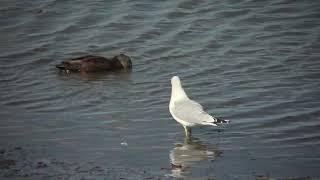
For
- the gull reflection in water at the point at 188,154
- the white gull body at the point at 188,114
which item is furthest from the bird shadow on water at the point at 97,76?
the gull reflection in water at the point at 188,154

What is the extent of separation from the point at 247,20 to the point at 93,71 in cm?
403

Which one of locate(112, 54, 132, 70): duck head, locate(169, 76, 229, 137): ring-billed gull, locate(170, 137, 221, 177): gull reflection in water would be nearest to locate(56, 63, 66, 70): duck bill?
locate(112, 54, 132, 70): duck head

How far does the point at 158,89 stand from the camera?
1098cm

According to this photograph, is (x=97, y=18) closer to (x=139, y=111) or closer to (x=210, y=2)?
(x=210, y=2)

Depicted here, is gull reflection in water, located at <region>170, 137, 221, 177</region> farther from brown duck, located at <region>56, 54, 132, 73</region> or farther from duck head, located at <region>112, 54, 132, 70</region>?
brown duck, located at <region>56, 54, 132, 73</region>

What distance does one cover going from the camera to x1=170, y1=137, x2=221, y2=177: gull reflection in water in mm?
6831

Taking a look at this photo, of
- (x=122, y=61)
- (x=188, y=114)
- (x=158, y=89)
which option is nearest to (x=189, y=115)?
(x=188, y=114)

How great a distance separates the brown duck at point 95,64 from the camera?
42.2 feet

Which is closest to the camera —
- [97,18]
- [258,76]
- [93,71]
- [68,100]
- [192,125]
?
[192,125]

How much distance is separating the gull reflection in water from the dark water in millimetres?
12

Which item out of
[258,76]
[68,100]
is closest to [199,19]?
[258,76]

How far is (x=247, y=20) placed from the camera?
1529 cm

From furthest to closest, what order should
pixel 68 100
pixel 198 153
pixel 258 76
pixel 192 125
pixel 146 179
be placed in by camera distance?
1. pixel 258 76
2. pixel 68 100
3. pixel 192 125
4. pixel 198 153
5. pixel 146 179

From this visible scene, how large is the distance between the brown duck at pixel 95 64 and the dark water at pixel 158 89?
0.21m
